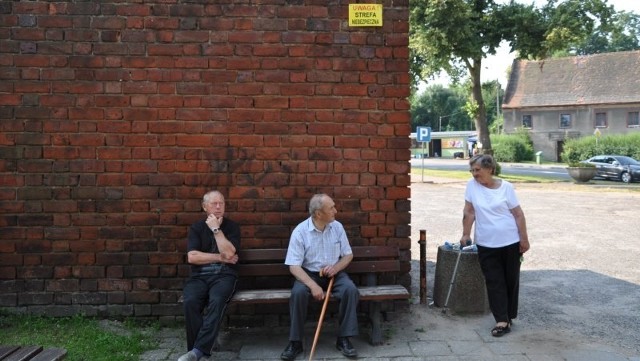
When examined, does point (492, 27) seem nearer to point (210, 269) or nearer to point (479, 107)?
point (479, 107)

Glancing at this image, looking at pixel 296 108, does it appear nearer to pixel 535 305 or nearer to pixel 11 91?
pixel 11 91

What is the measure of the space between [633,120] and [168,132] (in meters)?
59.1

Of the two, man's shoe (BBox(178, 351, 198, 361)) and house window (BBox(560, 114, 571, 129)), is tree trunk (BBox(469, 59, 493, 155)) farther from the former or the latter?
house window (BBox(560, 114, 571, 129))

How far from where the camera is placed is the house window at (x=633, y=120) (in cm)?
5406

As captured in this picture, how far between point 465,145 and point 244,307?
67.4 m

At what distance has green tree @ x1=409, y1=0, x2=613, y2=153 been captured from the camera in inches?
986

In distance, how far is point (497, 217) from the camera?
16.7ft

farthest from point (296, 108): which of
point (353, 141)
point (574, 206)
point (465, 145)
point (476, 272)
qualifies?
point (465, 145)

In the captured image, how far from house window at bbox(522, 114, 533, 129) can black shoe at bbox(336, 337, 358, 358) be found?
59.3 metres

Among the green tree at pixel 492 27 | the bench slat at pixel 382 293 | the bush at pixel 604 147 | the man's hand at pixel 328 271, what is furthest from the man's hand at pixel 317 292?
the bush at pixel 604 147

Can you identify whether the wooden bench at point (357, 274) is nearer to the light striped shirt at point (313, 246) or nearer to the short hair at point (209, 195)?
the light striped shirt at point (313, 246)

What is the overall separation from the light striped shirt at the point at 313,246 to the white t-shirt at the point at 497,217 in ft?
4.57


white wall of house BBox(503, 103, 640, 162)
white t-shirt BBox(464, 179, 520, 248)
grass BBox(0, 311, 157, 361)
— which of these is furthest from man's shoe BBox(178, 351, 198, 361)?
white wall of house BBox(503, 103, 640, 162)

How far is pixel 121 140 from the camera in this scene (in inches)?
200
